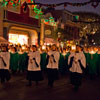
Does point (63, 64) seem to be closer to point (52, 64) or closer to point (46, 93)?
point (52, 64)

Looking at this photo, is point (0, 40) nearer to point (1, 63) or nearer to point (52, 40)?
point (1, 63)

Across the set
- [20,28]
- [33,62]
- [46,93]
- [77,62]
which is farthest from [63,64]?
[20,28]

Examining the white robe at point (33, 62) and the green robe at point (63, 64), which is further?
the green robe at point (63, 64)

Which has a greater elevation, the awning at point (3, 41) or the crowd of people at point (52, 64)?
the awning at point (3, 41)

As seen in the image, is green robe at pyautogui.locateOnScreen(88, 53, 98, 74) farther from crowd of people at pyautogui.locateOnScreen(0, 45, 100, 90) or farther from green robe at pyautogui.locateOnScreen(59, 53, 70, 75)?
green robe at pyautogui.locateOnScreen(59, 53, 70, 75)

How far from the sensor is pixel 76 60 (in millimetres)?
8773

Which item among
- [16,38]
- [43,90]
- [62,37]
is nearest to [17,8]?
[16,38]

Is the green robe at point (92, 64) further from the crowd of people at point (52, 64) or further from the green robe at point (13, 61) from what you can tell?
the green robe at point (13, 61)

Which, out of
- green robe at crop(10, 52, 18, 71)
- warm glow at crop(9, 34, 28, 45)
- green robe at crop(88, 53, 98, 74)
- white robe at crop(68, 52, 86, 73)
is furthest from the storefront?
white robe at crop(68, 52, 86, 73)

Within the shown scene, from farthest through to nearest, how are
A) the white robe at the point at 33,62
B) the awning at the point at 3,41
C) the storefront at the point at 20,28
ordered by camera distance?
the storefront at the point at 20,28
the awning at the point at 3,41
the white robe at the point at 33,62

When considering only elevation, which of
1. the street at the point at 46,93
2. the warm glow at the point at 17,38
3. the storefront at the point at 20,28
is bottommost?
the street at the point at 46,93

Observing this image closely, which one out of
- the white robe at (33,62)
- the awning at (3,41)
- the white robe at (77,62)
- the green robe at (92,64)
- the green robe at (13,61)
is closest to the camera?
the white robe at (77,62)

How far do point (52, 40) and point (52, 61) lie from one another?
22.8 metres

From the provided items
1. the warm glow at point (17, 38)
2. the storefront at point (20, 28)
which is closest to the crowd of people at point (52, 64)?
the storefront at point (20, 28)
